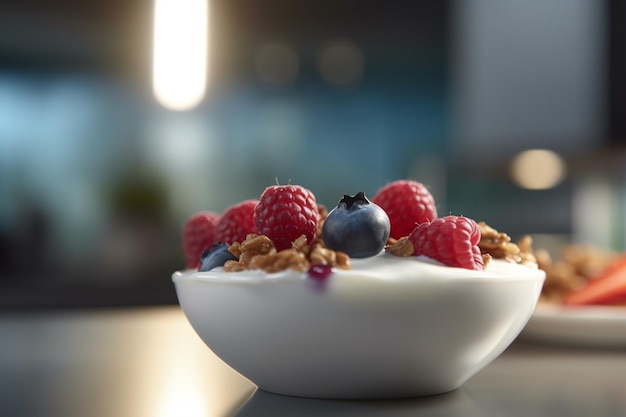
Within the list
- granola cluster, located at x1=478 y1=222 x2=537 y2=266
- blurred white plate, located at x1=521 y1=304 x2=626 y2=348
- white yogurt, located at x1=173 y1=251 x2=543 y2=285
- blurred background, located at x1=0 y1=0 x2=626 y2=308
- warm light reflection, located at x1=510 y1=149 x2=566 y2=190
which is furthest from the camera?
warm light reflection, located at x1=510 y1=149 x2=566 y2=190

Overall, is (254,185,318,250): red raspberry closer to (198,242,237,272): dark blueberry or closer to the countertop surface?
(198,242,237,272): dark blueberry

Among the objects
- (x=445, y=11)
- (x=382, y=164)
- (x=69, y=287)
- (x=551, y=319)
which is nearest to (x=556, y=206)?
(x=382, y=164)

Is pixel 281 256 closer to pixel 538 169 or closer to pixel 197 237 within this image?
pixel 197 237

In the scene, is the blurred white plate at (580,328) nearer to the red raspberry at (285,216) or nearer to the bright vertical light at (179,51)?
the red raspberry at (285,216)

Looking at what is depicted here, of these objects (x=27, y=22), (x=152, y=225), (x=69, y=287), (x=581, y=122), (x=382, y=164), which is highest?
(x=27, y=22)

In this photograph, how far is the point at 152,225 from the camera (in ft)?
10.3

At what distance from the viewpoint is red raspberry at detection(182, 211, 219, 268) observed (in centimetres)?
79

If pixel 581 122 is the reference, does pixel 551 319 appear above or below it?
below

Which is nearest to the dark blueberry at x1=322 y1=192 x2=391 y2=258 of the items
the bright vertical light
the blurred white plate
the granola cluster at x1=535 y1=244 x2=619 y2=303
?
the blurred white plate

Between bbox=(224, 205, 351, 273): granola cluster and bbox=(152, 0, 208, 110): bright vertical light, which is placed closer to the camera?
bbox=(224, 205, 351, 273): granola cluster

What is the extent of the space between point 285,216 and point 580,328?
0.53 metres

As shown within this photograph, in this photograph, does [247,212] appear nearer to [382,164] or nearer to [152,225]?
[152,225]

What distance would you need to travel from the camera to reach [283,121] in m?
3.40

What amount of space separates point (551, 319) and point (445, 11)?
8.59 feet
